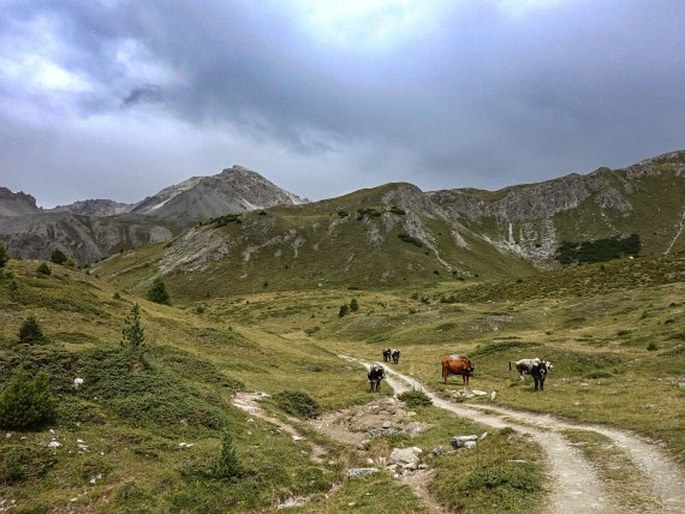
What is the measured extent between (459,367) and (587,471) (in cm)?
2095

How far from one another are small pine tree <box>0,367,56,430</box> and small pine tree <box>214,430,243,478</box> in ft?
22.9

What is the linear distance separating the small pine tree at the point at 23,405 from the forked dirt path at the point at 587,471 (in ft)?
54.5

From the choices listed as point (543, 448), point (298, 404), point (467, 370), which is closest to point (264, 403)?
point (298, 404)

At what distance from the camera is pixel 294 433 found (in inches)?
874

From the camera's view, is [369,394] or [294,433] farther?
[369,394]

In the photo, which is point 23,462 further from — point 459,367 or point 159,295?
point 159,295

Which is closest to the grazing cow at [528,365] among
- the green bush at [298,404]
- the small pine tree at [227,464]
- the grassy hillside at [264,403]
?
the grassy hillside at [264,403]

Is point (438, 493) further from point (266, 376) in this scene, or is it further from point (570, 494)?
point (266, 376)

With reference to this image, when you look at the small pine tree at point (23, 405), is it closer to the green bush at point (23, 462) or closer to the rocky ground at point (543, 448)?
the green bush at point (23, 462)

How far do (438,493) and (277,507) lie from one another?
4651 mm

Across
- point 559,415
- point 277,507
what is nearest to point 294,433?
point 277,507

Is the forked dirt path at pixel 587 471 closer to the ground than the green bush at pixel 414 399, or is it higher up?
higher up

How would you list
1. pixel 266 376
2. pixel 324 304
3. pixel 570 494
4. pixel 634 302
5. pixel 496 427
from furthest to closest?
pixel 324 304, pixel 634 302, pixel 266 376, pixel 496 427, pixel 570 494

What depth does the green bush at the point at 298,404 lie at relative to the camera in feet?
85.7
